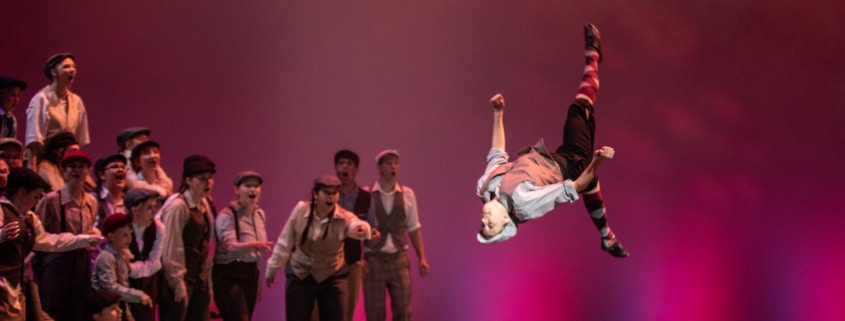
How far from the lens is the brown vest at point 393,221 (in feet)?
23.0

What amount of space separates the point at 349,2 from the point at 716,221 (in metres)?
3.68

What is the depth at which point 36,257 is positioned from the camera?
555 cm

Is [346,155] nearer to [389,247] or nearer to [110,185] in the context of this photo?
[389,247]

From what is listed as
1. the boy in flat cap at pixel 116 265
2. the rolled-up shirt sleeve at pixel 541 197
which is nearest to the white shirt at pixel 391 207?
the boy in flat cap at pixel 116 265

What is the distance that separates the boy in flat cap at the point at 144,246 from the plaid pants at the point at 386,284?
1.77 meters

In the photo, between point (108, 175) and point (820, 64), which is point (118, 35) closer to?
point (108, 175)

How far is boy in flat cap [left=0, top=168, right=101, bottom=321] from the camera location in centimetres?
482

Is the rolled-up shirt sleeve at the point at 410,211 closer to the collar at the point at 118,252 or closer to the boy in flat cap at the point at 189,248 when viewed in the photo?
the boy in flat cap at the point at 189,248

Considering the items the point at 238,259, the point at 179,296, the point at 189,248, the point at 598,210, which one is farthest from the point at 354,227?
the point at 598,210

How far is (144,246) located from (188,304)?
582mm

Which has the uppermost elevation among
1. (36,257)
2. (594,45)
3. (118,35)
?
(118,35)

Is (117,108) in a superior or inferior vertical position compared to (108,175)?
superior

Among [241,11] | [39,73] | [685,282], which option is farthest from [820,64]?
[39,73]

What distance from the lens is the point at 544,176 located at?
15.6 ft
